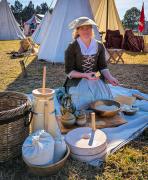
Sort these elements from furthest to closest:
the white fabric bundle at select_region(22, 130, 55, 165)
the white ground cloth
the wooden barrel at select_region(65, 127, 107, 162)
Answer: the white ground cloth
the wooden barrel at select_region(65, 127, 107, 162)
the white fabric bundle at select_region(22, 130, 55, 165)

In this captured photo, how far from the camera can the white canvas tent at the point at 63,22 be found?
6.90 m

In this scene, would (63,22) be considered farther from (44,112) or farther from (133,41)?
(44,112)

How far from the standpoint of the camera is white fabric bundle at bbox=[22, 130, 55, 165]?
199 centimetres

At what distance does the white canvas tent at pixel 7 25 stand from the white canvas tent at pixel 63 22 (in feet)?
32.9

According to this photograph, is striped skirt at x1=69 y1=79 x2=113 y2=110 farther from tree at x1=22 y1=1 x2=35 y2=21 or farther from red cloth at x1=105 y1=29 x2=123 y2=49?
tree at x1=22 y1=1 x2=35 y2=21

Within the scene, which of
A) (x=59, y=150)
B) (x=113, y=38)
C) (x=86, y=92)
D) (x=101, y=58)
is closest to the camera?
(x=59, y=150)

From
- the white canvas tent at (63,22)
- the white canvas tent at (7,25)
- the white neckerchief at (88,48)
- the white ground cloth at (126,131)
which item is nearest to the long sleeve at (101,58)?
the white neckerchief at (88,48)

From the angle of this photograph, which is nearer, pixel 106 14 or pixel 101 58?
pixel 101 58

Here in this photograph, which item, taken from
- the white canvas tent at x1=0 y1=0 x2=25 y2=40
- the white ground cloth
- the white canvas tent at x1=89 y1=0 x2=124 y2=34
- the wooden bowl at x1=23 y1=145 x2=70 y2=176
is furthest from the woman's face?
the white canvas tent at x1=0 y1=0 x2=25 y2=40

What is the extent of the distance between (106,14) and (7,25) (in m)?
8.64

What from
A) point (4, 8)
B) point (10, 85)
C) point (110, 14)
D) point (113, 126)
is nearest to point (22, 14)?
point (4, 8)

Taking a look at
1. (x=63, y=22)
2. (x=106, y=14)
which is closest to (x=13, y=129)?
(x=63, y=22)

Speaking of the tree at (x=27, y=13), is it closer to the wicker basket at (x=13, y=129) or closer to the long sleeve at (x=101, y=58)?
the long sleeve at (x=101, y=58)

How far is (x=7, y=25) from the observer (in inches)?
651
